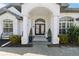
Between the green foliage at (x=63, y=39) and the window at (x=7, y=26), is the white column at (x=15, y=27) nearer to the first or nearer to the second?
the window at (x=7, y=26)

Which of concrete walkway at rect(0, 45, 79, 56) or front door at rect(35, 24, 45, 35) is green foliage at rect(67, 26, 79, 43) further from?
front door at rect(35, 24, 45, 35)

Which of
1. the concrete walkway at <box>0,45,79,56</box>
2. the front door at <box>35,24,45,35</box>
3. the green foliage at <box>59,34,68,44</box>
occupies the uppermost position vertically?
the front door at <box>35,24,45,35</box>

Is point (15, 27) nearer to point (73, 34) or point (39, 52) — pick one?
point (73, 34)

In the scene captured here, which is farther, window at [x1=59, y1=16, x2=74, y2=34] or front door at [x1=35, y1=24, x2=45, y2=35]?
front door at [x1=35, y1=24, x2=45, y2=35]

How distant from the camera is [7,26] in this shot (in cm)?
2375

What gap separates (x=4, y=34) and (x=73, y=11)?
9323 mm

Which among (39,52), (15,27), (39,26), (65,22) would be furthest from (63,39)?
(39,26)

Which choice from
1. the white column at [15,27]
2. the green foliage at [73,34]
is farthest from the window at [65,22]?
the white column at [15,27]

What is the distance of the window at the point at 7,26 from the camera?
2364 centimetres

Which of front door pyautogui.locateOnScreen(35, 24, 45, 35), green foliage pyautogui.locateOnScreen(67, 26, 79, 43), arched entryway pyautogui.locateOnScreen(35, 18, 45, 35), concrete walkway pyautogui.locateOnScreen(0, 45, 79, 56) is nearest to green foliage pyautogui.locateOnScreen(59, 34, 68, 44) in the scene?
green foliage pyautogui.locateOnScreen(67, 26, 79, 43)

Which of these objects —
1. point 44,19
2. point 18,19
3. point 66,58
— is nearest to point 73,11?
point 44,19

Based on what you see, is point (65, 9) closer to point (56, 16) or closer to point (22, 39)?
point (56, 16)

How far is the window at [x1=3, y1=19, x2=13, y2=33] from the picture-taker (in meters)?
23.6

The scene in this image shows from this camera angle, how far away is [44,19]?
25969 mm
